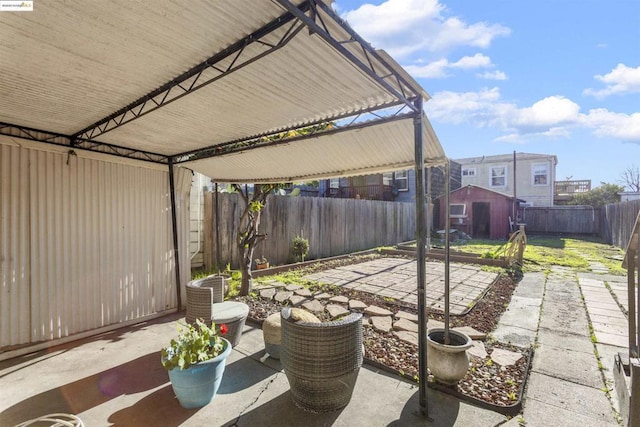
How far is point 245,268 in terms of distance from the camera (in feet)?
20.4

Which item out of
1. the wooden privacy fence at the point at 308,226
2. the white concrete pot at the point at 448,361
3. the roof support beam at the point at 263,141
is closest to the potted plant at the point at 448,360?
the white concrete pot at the point at 448,361

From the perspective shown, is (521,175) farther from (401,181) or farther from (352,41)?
(352,41)

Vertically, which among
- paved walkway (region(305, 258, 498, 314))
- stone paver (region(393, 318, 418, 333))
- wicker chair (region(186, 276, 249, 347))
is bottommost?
paved walkway (region(305, 258, 498, 314))

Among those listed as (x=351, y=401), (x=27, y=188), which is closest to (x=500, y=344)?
(x=351, y=401)

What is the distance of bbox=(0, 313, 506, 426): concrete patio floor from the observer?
262 cm

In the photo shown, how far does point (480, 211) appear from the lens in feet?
64.4

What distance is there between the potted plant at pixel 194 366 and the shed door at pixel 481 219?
64.3ft

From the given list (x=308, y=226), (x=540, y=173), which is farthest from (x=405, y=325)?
(x=540, y=173)

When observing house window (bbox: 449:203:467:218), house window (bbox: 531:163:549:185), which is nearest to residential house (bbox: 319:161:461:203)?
house window (bbox: 449:203:467:218)

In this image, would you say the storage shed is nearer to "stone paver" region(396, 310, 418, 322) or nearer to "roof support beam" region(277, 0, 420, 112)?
"stone paver" region(396, 310, 418, 322)

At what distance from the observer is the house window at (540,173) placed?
21.0 meters

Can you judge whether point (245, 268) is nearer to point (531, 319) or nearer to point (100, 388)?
point (100, 388)

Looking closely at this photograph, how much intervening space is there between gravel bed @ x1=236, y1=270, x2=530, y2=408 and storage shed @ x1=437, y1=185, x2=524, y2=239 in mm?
12801

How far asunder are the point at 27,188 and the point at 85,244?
101 centimetres
